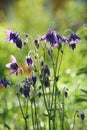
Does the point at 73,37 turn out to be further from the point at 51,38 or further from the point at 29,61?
the point at 29,61

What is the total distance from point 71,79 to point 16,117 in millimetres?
697

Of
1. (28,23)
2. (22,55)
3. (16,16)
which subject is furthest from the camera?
(16,16)

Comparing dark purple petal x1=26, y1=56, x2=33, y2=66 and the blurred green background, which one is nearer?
dark purple petal x1=26, y1=56, x2=33, y2=66

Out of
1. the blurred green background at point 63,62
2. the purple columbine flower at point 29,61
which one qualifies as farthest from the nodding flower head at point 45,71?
the blurred green background at point 63,62

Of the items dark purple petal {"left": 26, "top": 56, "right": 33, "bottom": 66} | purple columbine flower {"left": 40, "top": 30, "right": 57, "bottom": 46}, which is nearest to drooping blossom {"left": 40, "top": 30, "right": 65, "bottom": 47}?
purple columbine flower {"left": 40, "top": 30, "right": 57, "bottom": 46}

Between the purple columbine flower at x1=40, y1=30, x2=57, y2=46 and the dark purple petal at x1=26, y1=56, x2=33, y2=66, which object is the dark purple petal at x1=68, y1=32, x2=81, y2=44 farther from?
the dark purple petal at x1=26, y1=56, x2=33, y2=66

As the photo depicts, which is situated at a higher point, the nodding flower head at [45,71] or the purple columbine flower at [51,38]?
the purple columbine flower at [51,38]

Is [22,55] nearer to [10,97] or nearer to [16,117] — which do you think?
[10,97]

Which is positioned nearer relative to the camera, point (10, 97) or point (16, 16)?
point (10, 97)

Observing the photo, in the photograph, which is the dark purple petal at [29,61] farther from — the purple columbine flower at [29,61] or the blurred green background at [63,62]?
the blurred green background at [63,62]

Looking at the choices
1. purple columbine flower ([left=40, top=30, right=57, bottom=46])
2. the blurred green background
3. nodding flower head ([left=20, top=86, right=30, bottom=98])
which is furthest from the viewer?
the blurred green background

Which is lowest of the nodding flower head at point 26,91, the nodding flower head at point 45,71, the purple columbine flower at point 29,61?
the nodding flower head at point 26,91

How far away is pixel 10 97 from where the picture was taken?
3.99 metres

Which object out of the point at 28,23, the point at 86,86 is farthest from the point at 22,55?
the point at 28,23
